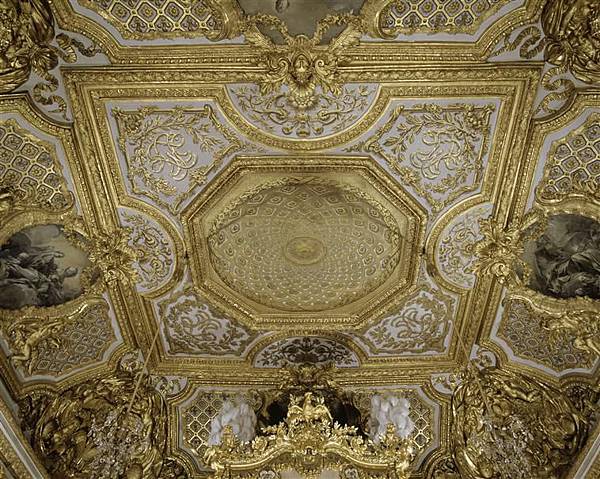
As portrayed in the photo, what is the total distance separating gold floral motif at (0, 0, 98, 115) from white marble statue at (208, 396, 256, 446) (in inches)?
223

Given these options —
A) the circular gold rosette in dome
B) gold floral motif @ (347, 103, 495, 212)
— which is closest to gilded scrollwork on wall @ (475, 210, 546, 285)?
gold floral motif @ (347, 103, 495, 212)

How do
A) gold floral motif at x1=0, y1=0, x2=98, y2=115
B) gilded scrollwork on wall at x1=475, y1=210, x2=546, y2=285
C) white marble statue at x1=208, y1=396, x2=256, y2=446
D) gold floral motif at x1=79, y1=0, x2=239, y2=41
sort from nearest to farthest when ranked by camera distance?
gold floral motif at x1=0, y1=0, x2=98, y2=115
gold floral motif at x1=79, y1=0, x2=239, y2=41
gilded scrollwork on wall at x1=475, y1=210, x2=546, y2=285
white marble statue at x1=208, y1=396, x2=256, y2=446

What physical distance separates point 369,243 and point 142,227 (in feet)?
11.1

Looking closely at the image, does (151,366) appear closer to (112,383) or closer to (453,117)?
(112,383)

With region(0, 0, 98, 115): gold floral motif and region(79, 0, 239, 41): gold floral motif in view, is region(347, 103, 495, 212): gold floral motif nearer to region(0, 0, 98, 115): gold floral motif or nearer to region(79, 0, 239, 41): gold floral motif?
region(79, 0, 239, 41): gold floral motif

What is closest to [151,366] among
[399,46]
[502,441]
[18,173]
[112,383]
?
[112,383]

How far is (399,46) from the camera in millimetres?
6789

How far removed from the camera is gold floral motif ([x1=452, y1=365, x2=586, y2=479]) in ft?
26.8

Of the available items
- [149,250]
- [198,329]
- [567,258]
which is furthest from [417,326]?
[149,250]

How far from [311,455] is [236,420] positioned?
2.66 m

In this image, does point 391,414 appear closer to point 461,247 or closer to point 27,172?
point 461,247

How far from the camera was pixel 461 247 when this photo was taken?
335 inches

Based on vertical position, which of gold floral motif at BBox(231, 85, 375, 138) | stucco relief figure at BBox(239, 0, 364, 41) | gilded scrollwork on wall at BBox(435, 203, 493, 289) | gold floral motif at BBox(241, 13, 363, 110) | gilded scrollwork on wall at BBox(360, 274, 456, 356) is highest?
stucco relief figure at BBox(239, 0, 364, 41)

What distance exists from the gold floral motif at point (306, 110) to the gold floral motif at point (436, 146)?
0.45m
